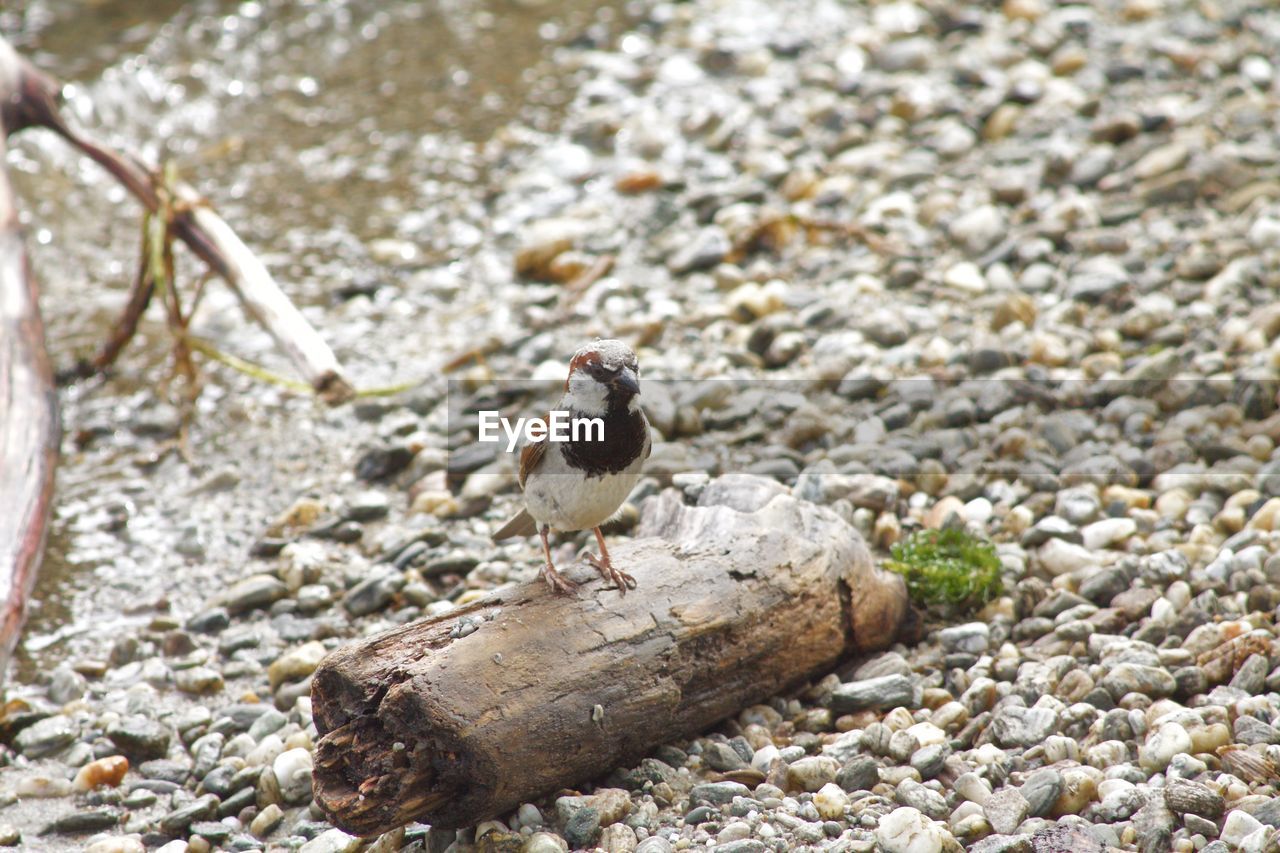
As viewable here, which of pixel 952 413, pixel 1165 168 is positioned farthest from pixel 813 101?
pixel 952 413

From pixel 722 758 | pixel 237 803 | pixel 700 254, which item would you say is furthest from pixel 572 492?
pixel 700 254

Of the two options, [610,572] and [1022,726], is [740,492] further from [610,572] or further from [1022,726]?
A: [1022,726]

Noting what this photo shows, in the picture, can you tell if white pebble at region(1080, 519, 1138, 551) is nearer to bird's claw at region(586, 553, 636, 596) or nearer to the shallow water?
bird's claw at region(586, 553, 636, 596)

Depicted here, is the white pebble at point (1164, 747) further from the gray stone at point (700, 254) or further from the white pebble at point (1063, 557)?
the gray stone at point (700, 254)

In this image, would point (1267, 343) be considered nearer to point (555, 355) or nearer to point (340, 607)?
point (555, 355)

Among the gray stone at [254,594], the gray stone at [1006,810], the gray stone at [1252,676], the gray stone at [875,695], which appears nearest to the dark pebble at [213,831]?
the gray stone at [254,594]

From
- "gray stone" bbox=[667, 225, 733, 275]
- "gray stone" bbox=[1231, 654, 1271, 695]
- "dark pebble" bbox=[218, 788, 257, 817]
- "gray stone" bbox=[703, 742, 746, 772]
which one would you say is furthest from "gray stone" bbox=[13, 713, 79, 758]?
"gray stone" bbox=[667, 225, 733, 275]
